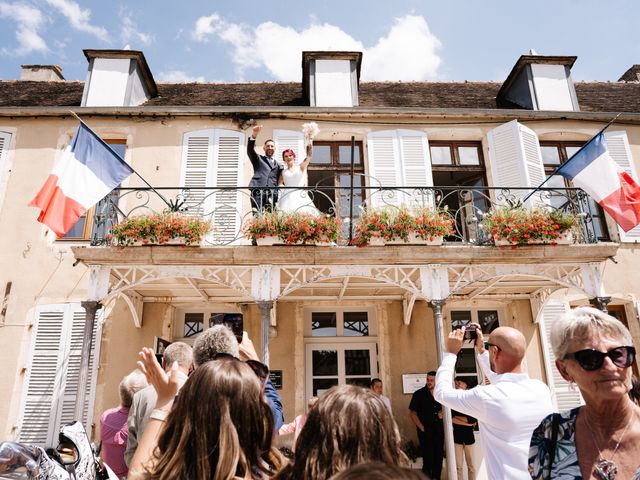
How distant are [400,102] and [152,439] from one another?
9.22 meters

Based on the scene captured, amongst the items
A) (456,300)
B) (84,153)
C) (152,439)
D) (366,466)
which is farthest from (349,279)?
(366,466)

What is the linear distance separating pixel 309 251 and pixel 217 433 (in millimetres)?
5074

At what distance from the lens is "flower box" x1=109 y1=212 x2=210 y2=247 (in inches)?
253

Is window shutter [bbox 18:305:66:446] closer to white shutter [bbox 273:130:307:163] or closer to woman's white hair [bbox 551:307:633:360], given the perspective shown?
white shutter [bbox 273:130:307:163]

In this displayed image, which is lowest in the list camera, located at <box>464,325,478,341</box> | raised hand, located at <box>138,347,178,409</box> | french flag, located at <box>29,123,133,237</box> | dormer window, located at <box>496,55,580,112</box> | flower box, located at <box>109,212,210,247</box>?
raised hand, located at <box>138,347,178,409</box>

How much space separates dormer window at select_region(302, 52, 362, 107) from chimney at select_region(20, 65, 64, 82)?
6.26m

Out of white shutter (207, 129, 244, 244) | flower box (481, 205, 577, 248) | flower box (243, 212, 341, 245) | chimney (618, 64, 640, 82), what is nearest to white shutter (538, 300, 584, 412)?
flower box (481, 205, 577, 248)

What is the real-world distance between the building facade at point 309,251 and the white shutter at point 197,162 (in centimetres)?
3

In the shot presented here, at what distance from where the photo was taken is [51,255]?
789 cm

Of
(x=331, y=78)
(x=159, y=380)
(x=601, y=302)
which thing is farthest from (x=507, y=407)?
(x=331, y=78)

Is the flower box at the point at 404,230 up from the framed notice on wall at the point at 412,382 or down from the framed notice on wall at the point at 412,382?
up

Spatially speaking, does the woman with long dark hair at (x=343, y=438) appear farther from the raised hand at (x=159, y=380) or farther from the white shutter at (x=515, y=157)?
the white shutter at (x=515, y=157)

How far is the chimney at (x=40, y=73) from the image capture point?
11094mm

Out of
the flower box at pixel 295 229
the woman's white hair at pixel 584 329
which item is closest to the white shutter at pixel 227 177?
the flower box at pixel 295 229
